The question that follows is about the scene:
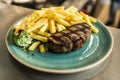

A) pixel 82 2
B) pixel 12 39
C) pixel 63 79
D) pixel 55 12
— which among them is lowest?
pixel 63 79

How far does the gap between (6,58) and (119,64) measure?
509 mm

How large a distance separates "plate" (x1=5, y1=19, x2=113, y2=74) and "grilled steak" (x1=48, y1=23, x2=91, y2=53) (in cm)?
3

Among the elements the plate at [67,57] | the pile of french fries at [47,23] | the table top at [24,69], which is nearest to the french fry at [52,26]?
the pile of french fries at [47,23]

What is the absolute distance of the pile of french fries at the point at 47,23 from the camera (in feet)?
3.38

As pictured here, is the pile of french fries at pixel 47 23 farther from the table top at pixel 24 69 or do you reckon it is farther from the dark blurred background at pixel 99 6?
the dark blurred background at pixel 99 6

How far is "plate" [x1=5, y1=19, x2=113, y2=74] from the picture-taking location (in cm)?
89

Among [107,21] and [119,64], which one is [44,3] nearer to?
[107,21]

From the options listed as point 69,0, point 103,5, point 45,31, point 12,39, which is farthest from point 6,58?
→ point 103,5

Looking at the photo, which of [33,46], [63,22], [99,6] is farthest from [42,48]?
[99,6]

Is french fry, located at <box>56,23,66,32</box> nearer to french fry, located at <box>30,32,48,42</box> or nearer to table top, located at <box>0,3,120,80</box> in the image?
french fry, located at <box>30,32,48,42</box>

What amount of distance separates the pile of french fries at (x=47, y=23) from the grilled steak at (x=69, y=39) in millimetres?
48

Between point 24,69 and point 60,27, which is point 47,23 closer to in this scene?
point 60,27

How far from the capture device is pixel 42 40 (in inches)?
40.4

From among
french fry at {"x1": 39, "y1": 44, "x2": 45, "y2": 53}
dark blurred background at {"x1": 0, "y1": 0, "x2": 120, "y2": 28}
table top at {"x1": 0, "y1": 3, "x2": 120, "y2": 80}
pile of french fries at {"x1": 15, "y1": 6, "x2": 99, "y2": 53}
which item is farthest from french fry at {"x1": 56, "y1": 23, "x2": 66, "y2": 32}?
dark blurred background at {"x1": 0, "y1": 0, "x2": 120, "y2": 28}
